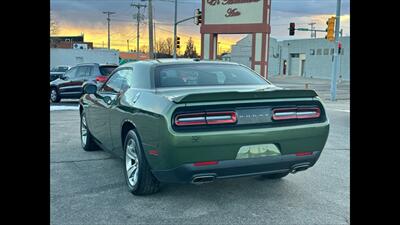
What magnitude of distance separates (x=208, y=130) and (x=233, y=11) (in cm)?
2901

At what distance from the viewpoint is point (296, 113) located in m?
4.04

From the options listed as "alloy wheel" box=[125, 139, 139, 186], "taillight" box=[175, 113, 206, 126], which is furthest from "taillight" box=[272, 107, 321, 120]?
"alloy wheel" box=[125, 139, 139, 186]

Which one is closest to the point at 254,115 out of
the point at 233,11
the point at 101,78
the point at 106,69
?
the point at 101,78

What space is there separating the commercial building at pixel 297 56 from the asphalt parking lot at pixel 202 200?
170 feet

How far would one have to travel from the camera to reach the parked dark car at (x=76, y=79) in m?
14.9

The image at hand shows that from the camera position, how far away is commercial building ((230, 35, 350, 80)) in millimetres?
61531

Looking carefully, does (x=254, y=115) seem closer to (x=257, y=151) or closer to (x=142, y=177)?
(x=257, y=151)

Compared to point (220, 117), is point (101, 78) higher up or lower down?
higher up

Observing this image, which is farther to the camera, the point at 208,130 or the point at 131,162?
the point at 131,162

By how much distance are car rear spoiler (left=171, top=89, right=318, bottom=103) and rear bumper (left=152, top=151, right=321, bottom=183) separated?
1.95 feet

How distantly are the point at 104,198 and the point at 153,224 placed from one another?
0.96 meters

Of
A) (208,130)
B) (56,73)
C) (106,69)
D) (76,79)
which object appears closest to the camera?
(208,130)
